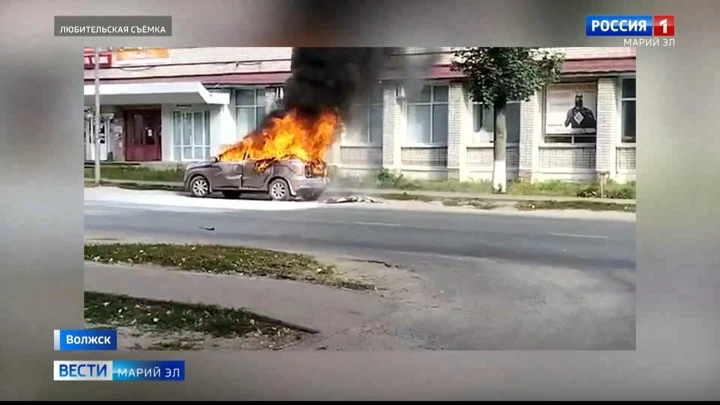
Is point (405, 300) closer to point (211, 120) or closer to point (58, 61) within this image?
point (211, 120)

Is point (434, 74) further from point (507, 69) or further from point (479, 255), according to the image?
point (479, 255)

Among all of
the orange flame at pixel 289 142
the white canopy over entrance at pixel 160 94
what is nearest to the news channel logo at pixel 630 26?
the orange flame at pixel 289 142

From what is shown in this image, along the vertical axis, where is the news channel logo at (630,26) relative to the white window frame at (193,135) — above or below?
above

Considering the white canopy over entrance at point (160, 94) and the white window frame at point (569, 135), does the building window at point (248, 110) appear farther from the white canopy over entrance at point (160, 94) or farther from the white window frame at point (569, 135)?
the white window frame at point (569, 135)

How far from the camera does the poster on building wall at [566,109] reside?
2.19 metres

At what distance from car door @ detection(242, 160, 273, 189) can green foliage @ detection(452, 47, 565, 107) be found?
56cm

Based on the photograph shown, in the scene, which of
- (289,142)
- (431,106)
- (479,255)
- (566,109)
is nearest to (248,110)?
A: (289,142)

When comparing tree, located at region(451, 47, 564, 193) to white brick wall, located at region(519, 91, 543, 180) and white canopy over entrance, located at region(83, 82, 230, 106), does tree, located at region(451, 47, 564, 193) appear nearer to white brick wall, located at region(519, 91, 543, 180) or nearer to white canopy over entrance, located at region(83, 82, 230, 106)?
white brick wall, located at region(519, 91, 543, 180)

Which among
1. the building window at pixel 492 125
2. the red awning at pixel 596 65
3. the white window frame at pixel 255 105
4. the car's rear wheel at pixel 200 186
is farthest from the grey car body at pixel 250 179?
the red awning at pixel 596 65

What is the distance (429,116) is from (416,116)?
0.04m
